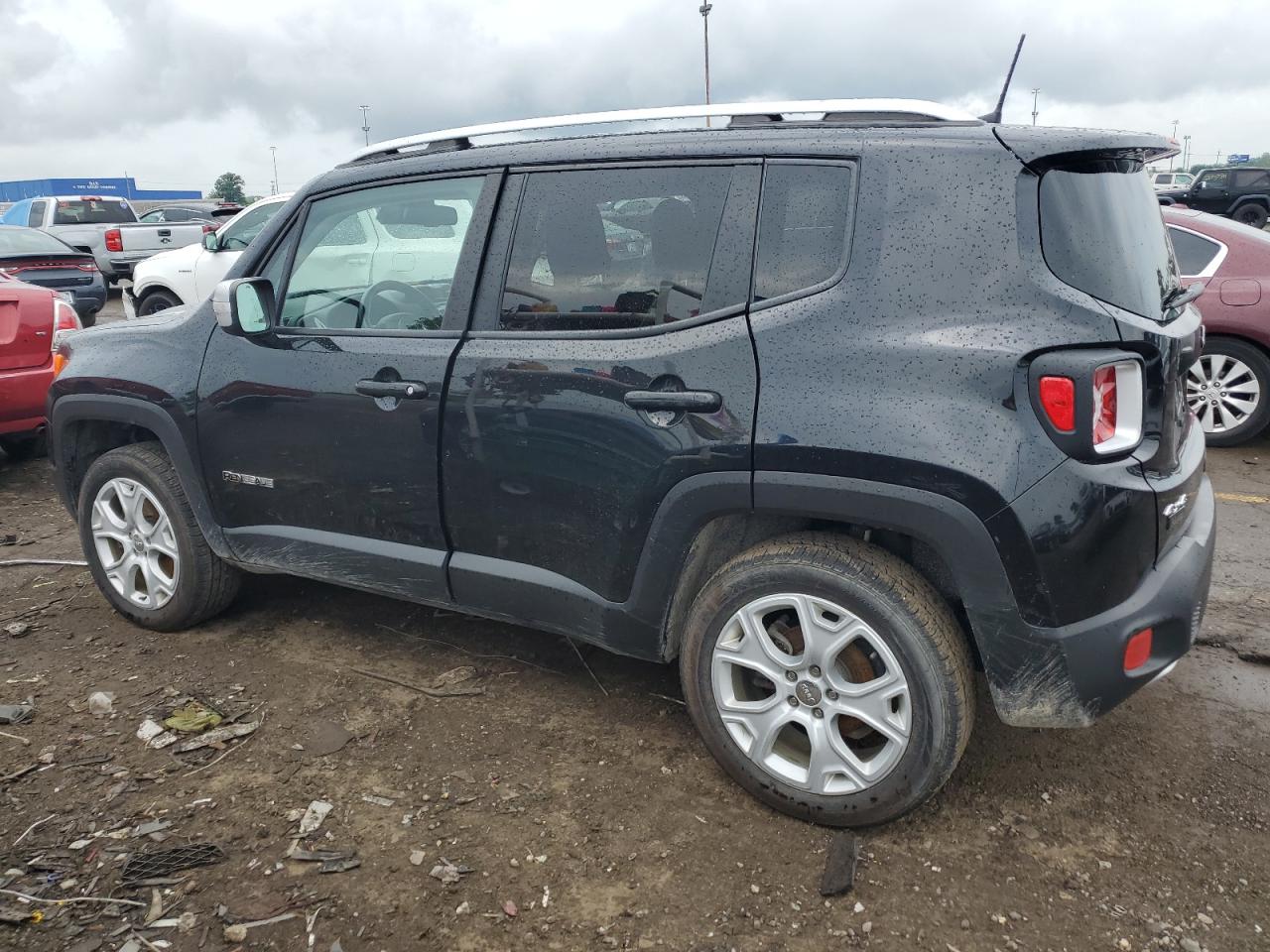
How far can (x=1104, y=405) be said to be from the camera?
2.27 metres

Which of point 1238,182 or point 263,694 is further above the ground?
point 1238,182

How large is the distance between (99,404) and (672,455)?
2534 mm

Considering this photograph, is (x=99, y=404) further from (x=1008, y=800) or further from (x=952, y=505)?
(x=1008, y=800)

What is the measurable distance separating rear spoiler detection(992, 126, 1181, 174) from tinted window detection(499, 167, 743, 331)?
72cm

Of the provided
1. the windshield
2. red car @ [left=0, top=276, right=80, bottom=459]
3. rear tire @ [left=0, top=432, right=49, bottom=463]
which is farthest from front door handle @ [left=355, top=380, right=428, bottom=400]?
the windshield

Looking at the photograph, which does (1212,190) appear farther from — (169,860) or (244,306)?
(169,860)

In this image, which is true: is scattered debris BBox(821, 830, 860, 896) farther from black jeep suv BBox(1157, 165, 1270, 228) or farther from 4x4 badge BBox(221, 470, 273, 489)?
black jeep suv BBox(1157, 165, 1270, 228)

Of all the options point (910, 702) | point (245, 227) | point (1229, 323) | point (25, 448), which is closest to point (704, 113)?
point (910, 702)

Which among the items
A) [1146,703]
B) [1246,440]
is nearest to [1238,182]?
[1246,440]

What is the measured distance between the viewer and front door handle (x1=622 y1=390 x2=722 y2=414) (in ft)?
8.49

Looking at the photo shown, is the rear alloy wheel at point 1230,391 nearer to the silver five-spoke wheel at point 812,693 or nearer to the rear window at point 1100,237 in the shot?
the rear window at point 1100,237

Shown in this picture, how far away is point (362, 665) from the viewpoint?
368 centimetres

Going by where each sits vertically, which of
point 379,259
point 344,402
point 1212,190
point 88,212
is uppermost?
point 88,212

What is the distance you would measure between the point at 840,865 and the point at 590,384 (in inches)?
55.4
